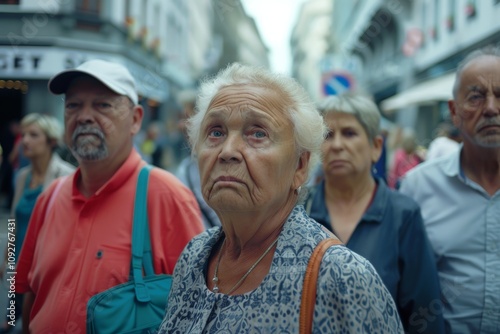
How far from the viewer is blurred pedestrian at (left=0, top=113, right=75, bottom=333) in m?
4.20

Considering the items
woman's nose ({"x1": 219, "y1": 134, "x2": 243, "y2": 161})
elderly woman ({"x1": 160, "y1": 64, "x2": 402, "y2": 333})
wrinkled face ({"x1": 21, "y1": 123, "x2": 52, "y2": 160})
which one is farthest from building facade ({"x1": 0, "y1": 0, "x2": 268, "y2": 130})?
wrinkled face ({"x1": 21, "y1": 123, "x2": 52, "y2": 160})

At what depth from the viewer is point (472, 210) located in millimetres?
2586

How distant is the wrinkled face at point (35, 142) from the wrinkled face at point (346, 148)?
274 cm

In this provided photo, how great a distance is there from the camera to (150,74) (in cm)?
1975

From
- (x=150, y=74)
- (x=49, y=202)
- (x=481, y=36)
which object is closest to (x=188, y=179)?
(x=49, y=202)

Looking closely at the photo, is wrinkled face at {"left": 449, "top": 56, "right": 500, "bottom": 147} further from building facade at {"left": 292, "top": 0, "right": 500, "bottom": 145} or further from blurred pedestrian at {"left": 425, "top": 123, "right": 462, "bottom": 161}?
building facade at {"left": 292, "top": 0, "right": 500, "bottom": 145}

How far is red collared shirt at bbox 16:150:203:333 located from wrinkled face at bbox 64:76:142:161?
13 cm

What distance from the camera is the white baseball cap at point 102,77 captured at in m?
2.58

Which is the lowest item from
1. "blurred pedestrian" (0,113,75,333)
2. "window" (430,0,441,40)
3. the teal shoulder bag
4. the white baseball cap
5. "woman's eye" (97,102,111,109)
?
the teal shoulder bag

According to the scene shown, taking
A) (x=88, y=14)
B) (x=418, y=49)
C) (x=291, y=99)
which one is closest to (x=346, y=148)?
(x=291, y=99)

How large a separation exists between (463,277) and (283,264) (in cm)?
127

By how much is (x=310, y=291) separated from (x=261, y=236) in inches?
13.2

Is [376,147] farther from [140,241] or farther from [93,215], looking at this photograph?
[93,215]

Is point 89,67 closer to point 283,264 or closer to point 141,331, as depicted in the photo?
point 141,331
